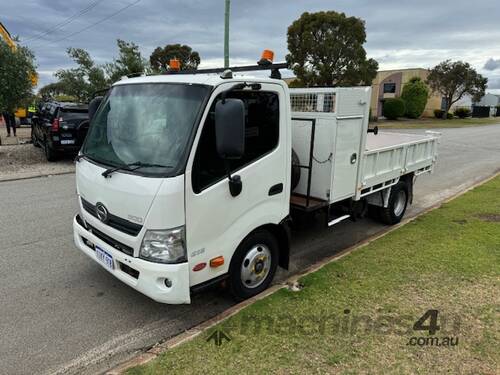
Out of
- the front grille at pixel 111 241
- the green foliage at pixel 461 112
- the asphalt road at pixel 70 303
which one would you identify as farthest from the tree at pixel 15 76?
the green foliage at pixel 461 112

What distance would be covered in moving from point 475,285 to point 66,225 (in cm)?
573

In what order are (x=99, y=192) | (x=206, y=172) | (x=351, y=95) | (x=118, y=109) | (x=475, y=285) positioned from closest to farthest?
(x=206, y=172) < (x=99, y=192) < (x=118, y=109) < (x=475, y=285) < (x=351, y=95)

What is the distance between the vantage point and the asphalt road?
3.09 metres

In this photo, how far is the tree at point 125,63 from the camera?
58.0 ft

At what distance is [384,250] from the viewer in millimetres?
5023

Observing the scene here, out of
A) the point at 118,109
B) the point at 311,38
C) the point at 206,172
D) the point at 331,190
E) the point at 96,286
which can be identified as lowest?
the point at 96,286

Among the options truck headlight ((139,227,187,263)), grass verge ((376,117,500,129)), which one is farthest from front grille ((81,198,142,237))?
grass verge ((376,117,500,129))

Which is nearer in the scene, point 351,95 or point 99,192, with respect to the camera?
point 99,192

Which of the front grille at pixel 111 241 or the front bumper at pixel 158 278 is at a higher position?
the front grille at pixel 111 241

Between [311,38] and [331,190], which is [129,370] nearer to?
[331,190]

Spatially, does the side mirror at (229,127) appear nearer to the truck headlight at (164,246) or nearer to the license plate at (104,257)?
the truck headlight at (164,246)

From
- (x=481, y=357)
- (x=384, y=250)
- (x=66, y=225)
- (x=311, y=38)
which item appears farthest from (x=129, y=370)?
(x=311, y=38)

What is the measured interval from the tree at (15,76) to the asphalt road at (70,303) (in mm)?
7785

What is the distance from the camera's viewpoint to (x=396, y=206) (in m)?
6.39
